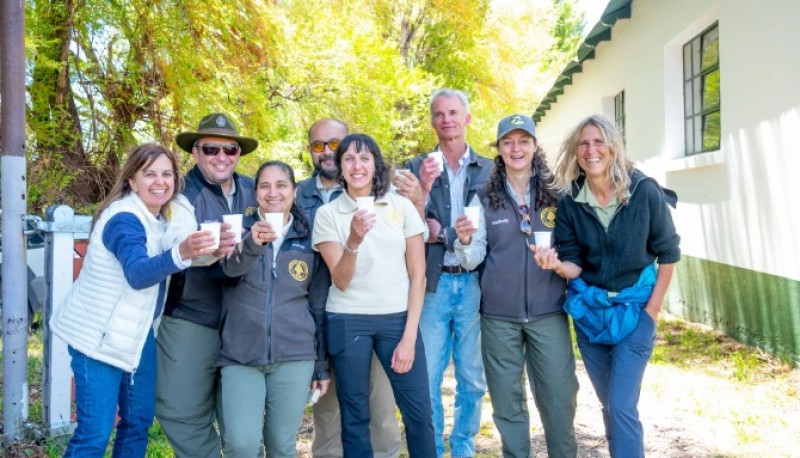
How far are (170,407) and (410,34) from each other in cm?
1993

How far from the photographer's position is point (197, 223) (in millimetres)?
3357

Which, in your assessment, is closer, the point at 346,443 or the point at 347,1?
the point at 346,443

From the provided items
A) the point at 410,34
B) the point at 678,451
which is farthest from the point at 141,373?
the point at 410,34

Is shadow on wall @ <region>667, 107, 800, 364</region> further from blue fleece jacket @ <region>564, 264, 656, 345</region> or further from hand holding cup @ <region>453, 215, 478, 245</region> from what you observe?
hand holding cup @ <region>453, 215, 478, 245</region>

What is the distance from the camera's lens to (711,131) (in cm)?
781

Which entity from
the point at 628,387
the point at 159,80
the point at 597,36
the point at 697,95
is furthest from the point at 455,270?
the point at 597,36

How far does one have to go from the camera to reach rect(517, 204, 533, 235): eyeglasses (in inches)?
143

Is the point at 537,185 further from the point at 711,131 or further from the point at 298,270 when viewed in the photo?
the point at 711,131

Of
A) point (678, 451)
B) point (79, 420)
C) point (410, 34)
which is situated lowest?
point (678, 451)

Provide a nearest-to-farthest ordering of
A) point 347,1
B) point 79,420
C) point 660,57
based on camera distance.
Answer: point 79,420
point 660,57
point 347,1

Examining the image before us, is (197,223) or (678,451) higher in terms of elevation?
(197,223)

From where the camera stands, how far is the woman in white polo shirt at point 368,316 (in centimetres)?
333

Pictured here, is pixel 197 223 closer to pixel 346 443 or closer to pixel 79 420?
pixel 79 420

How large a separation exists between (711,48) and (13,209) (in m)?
7.33
